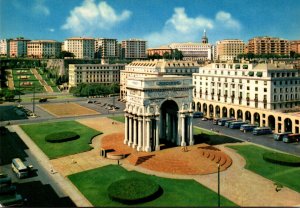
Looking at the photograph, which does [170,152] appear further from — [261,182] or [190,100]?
[261,182]

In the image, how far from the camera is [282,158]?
228ft

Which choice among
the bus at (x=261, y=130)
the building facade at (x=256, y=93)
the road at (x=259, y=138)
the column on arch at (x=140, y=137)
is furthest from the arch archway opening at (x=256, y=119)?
the column on arch at (x=140, y=137)

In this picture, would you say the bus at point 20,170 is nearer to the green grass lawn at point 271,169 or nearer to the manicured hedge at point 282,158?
the green grass lawn at point 271,169

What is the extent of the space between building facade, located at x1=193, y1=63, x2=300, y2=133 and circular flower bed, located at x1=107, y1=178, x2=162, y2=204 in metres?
55.1

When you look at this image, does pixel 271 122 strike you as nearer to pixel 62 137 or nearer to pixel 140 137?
pixel 140 137

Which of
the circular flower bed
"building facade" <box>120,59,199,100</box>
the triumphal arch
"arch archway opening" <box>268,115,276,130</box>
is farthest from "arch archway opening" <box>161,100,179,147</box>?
"building facade" <box>120,59,199,100</box>

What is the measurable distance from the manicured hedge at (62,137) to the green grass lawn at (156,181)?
24191mm

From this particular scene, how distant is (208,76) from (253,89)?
21.1 m

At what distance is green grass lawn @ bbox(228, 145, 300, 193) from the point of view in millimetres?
59156

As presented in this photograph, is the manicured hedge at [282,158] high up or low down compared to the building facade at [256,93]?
down

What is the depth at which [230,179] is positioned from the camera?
6031 cm

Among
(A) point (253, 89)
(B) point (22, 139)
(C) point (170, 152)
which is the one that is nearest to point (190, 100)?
(C) point (170, 152)

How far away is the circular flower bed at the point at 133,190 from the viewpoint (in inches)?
1986

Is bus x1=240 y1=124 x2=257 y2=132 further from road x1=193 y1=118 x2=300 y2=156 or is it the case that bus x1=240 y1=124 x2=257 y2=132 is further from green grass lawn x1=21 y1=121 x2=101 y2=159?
green grass lawn x1=21 y1=121 x2=101 y2=159
